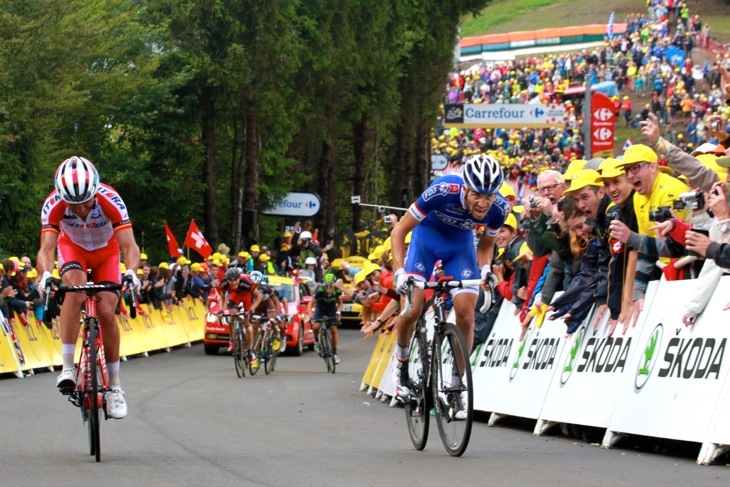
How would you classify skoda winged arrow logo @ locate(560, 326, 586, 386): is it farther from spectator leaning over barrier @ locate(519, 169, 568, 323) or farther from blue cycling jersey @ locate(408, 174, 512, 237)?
blue cycling jersey @ locate(408, 174, 512, 237)

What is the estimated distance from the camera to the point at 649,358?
11016mm

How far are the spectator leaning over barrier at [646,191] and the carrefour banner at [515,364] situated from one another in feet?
4.39

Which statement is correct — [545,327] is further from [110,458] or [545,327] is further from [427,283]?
[110,458]

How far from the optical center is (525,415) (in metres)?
13.3

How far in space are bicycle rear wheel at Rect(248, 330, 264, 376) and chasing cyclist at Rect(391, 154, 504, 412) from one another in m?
13.5

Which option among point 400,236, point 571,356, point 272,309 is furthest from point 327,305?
point 400,236

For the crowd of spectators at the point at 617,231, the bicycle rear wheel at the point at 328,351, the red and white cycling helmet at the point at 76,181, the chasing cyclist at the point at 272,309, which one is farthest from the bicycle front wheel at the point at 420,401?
the bicycle rear wheel at the point at 328,351

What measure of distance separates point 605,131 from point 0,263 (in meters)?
14.6

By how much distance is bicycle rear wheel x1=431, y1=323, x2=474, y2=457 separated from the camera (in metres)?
10.2

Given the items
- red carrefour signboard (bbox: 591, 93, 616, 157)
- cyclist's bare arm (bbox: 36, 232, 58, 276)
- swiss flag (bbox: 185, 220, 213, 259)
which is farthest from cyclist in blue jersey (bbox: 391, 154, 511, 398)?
swiss flag (bbox: 185, 220, 213, 259)

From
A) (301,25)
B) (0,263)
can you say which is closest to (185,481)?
(0,263)

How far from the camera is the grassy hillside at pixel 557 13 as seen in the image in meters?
131

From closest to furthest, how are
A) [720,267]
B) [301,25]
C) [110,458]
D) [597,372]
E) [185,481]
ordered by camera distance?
[185,481] → [720,267] → [110,458] → [597,372] → [301,25]

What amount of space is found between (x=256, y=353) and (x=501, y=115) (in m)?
29.4
